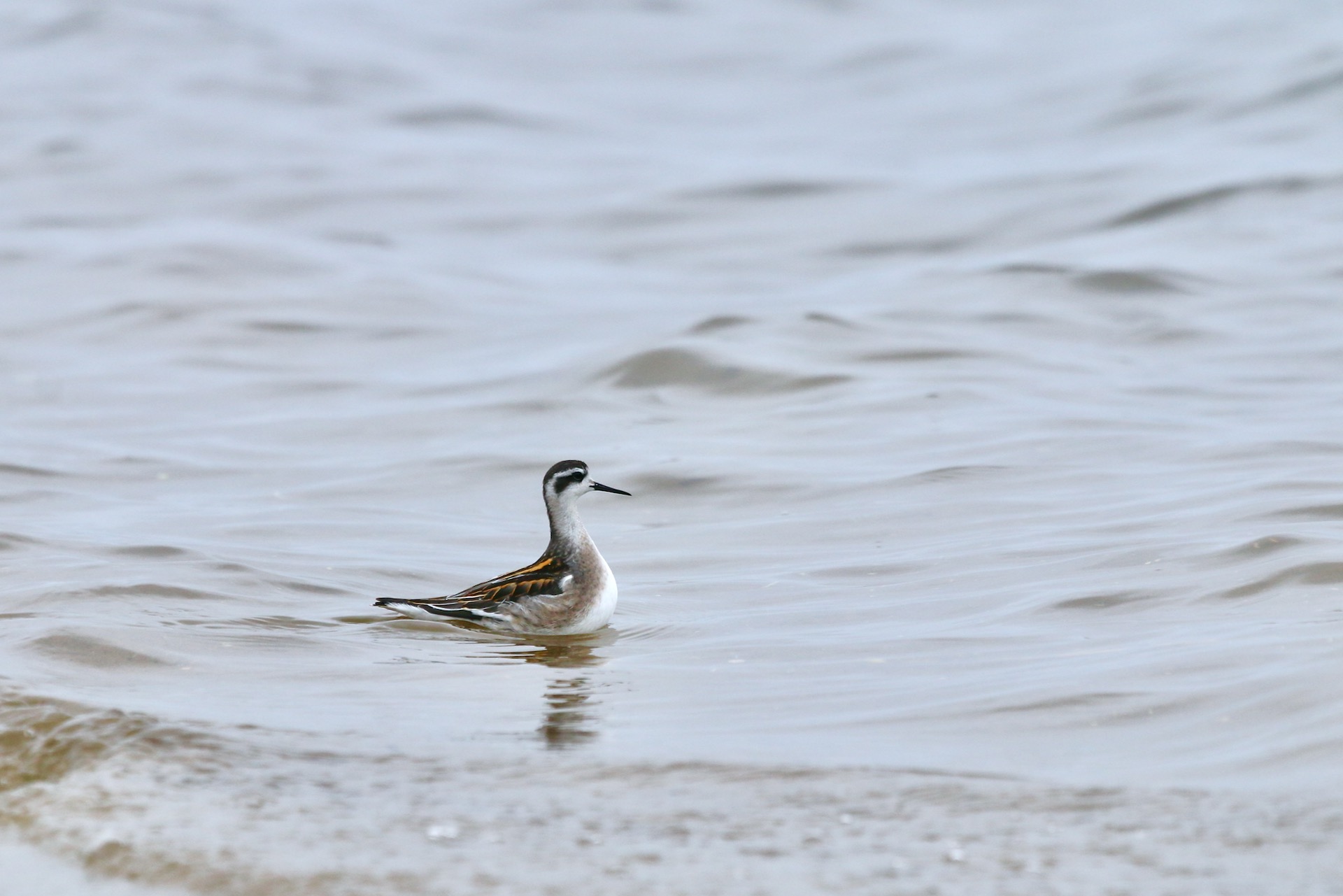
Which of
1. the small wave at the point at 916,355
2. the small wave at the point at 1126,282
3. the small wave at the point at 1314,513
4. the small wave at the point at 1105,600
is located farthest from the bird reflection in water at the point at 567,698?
the small wave at the point at 1126,282

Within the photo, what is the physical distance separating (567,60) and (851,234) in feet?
48.8

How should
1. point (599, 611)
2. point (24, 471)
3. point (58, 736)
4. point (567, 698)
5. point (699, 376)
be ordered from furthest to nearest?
1. point (699, 376)
2. point (24, 471)
3. point (599, 611)
4. point (567, 698)
5. point (58, 736)

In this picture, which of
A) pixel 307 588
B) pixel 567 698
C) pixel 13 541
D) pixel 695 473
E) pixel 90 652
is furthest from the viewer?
pixel 695 473

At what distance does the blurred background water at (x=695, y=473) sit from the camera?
596 centimetres

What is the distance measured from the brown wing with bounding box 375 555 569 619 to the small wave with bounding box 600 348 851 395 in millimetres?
6544

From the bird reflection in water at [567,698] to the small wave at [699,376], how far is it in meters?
6.93

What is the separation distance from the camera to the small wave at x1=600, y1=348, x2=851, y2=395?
1557 centimetres

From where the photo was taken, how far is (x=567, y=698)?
7656 millimetres

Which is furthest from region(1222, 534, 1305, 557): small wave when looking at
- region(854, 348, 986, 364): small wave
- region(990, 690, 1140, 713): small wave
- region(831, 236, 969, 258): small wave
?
region(831, 236, 969, 258): small wave

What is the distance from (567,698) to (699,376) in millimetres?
8472

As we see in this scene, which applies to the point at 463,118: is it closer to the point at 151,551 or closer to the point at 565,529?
the point at 151,551

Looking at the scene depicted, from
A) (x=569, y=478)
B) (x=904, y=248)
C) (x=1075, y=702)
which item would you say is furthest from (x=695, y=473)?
(x=904, y=248)

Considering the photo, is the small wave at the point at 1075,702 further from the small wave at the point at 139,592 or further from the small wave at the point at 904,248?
the small wave at the point at 904,248

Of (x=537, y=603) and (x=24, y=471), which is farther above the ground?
(x=24, y=471)
